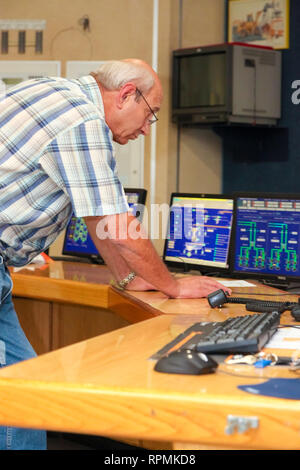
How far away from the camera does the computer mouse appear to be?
1.42m

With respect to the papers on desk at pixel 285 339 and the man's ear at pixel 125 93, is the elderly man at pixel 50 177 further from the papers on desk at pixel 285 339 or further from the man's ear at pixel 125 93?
the papers on desk at pixel 285 339

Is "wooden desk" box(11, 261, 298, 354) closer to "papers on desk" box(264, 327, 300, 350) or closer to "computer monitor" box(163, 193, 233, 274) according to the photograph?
"computer monitor" box(163, 193, 233, 274)

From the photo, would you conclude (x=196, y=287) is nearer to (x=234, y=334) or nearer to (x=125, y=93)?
(x=125, y=93)

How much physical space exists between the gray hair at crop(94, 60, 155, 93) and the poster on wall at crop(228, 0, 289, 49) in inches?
142

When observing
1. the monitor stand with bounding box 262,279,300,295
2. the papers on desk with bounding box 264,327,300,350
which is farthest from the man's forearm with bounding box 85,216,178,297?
the monitor stand with bounding box 262,279,300,295

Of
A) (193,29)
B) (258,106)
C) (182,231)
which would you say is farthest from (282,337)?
(193,29)

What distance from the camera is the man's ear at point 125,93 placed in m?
2.31

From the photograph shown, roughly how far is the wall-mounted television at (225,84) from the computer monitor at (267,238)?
83.5 inches

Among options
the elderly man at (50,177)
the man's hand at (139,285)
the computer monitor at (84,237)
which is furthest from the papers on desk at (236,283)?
the computer monitor at (84,237)

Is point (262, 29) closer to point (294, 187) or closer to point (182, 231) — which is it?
point (294, 187)

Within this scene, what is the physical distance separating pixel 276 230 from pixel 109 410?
1.93m

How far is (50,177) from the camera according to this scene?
2000 mm

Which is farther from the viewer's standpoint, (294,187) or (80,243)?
(294,187)
